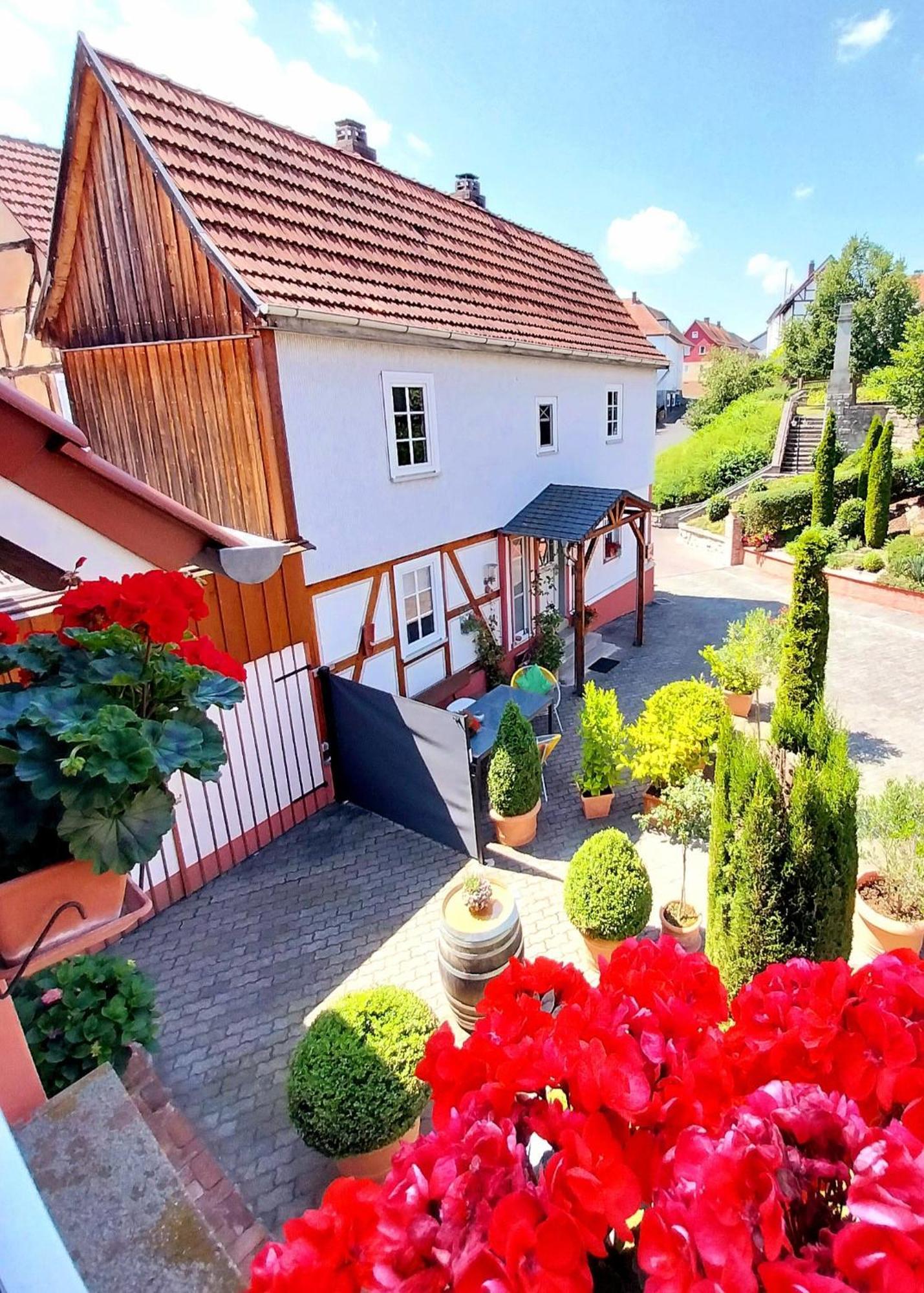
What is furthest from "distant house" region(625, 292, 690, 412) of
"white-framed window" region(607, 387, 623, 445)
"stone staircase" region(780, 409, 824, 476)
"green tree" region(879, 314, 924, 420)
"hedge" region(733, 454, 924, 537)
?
"white-framed window" region(607, 387, 623, 445)

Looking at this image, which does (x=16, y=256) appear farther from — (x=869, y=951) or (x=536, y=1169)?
(x=869, y=951)

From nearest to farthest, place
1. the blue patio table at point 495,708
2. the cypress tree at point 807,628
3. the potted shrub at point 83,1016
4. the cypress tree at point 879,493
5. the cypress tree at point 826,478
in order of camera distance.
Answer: the potted shrub at point 83,1016, the blue patio table at point 495,708, the cypress tree at point 807,628, the cypress tree at point 879,493, the cypress tree at point 826,478

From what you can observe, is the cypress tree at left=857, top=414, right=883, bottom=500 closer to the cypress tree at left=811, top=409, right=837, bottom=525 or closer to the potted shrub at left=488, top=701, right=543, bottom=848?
the cypress tree at left=811, top=409, right=837, bottom=525

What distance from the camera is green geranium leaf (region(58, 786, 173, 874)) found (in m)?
1.70

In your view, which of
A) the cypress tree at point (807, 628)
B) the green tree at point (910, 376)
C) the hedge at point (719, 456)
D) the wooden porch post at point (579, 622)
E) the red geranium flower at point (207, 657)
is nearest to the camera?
the red geranium flower at point (207, 657)

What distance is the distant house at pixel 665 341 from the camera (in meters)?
52.0

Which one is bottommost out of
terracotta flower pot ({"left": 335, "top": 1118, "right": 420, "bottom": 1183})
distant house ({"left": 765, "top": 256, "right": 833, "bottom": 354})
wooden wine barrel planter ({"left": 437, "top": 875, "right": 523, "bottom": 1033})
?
terracotta flower pot ({"left": 335, "top": 1118, "right": 420, "bottom": 1183})

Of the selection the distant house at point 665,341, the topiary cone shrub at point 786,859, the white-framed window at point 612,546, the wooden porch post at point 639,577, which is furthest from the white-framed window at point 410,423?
the distant house at point 665,341

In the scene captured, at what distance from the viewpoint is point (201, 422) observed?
311 inches

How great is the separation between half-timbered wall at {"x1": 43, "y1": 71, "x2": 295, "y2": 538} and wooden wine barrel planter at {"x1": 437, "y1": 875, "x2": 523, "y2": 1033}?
15.3 feet

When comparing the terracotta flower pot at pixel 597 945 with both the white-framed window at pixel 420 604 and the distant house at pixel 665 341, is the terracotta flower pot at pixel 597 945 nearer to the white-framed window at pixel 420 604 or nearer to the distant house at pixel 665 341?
the white-framed window at pixel 420 604

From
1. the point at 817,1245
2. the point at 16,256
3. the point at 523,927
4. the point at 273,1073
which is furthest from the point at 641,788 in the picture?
the point at 16,256

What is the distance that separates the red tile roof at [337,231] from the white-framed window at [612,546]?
4170mm

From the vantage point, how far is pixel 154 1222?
6.66ft
